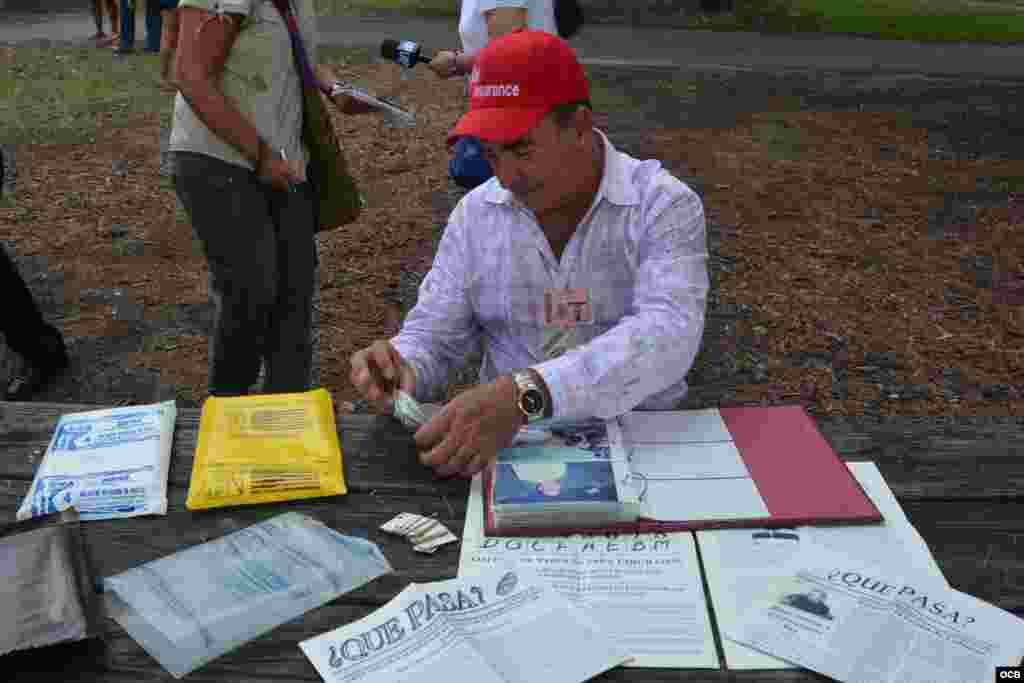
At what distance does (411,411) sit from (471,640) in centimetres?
61

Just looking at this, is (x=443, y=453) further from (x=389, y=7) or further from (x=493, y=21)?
(x=389, y=7)

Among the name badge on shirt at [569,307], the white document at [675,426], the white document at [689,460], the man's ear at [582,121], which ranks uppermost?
the man's ear at [582,121]

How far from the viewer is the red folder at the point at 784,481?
152cm

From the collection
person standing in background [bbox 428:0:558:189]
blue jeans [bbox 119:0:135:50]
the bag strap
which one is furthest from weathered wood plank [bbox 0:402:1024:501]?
blue jeans [bbox 119:0:135:50]

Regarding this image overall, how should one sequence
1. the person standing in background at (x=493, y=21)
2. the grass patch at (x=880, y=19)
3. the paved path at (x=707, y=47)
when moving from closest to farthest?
the person standing in background at (x=493, y=21)
the paved path at (x=707, y=47)
the grass patch at (x=880, y=19)

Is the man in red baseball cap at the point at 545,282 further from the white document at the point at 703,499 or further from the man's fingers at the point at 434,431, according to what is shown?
the white document at the point at 703,499

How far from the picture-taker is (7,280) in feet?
12.8

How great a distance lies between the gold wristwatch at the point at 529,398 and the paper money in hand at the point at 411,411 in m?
0.21

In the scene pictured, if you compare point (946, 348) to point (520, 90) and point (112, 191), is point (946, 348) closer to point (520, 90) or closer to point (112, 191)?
point (520, 90)

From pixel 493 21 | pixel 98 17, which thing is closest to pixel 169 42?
pixel 493 21

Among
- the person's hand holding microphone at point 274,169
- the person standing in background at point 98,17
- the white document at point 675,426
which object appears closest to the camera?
the white document at point 675,426

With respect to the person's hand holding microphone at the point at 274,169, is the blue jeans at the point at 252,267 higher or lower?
lower

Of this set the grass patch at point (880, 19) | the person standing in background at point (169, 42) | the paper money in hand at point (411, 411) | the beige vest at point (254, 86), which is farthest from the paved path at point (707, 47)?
the paper money in hand at point (411, 411)

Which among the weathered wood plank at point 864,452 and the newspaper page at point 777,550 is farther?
the weathered wood plank at point 864,452
